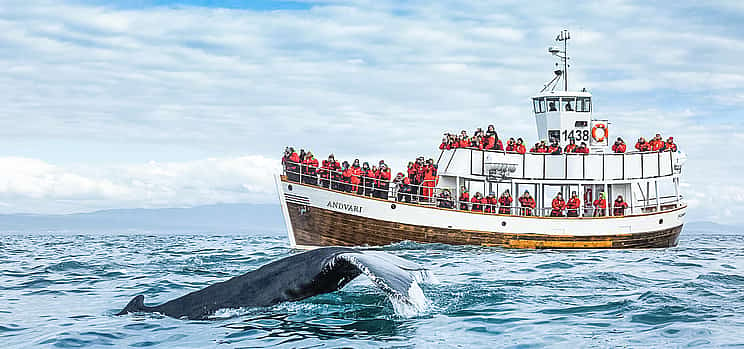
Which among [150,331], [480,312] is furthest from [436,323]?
[150,331]

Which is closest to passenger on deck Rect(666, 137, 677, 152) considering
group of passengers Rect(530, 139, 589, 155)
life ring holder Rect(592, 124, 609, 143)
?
life ring holder Rect(592, 124, 609, 143)

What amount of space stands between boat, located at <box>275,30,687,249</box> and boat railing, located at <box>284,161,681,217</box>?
0.05 metres

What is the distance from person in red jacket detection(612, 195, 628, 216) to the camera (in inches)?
1209

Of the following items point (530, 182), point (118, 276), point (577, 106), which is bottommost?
point (118, 276)

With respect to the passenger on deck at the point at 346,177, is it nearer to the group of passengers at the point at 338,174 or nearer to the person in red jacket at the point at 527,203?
the group of passengers at the point at 338,174

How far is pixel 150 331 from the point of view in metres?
8.27

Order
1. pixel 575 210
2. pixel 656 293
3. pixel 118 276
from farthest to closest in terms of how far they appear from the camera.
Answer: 1. pixel 575 210
2. pixel 118 276
3. pixel 656 293

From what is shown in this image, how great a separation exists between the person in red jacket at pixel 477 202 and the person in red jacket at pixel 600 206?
4.92m

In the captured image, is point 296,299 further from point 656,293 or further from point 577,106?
point 577,106

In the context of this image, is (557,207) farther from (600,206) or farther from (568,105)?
(568,105)

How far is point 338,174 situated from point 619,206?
39.3ft

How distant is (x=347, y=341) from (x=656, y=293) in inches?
252

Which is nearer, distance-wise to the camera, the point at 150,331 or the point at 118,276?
the point at 150,331

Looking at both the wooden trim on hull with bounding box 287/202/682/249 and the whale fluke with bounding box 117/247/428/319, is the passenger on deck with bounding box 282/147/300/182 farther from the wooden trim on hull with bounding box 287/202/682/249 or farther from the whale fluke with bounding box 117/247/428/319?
the whale fluke with bounding box 117/247/428/319
